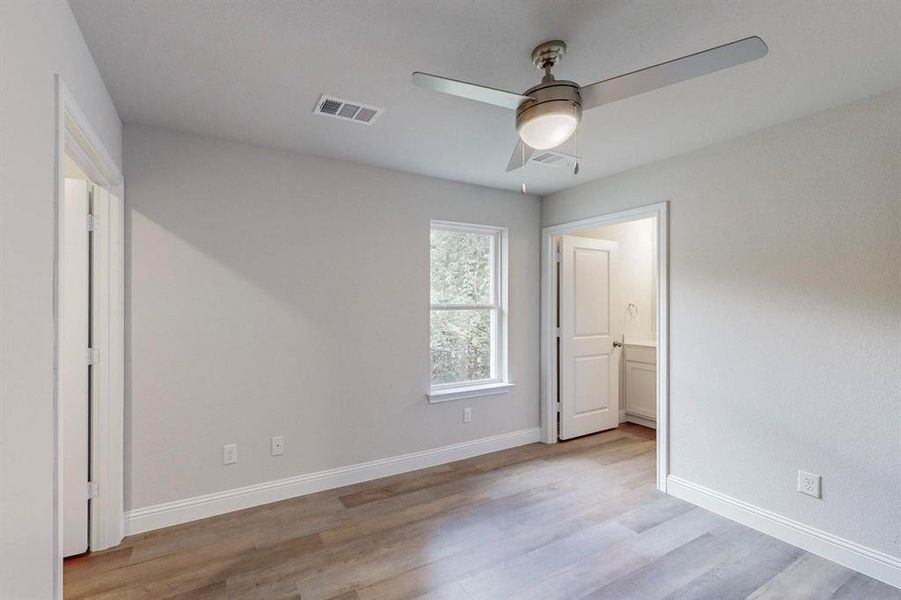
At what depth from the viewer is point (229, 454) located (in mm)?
2830

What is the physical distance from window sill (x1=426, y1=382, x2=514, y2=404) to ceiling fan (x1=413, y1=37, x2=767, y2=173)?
2.41 m

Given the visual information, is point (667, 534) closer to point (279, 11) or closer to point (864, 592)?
point (864, 592)

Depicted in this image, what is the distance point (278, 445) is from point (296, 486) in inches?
13.2

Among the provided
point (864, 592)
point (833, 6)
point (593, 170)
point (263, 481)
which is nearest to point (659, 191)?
point (593, 170)

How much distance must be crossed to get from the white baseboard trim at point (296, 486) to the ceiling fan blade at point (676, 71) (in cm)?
291

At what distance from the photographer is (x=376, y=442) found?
3.38 m

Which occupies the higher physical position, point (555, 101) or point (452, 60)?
point (452, 60)

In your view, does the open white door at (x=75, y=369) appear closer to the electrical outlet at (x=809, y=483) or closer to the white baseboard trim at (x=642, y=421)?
the electrical outlet at (x=809, y=483)

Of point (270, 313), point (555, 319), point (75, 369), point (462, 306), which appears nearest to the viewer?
point (75, 369)

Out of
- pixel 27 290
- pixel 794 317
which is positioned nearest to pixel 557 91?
pixel 27 290

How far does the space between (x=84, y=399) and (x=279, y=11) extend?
2.29 metres

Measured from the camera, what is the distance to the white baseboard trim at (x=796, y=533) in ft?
7.11

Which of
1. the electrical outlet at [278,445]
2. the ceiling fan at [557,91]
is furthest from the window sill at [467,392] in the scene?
the ceiling fan at [557,91]

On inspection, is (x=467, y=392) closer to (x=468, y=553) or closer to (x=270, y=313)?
(x=468, y=553)
